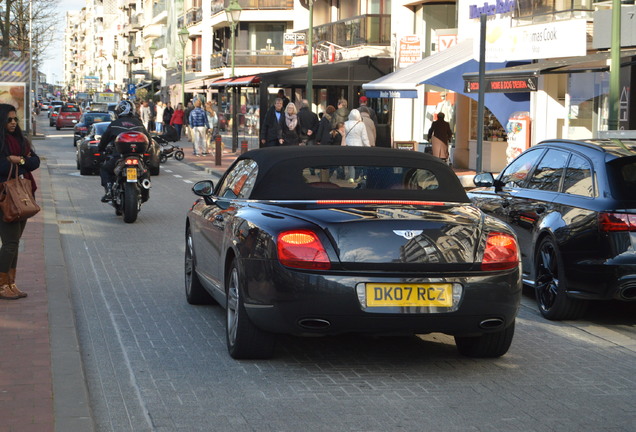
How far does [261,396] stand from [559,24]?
775 inches

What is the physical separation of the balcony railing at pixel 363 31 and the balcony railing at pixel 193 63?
34.8m

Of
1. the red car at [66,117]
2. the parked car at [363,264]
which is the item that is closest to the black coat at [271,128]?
the parked car at [363,264]

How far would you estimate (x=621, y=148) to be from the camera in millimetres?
9211

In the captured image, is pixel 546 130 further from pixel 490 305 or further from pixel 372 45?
pixel 490 305

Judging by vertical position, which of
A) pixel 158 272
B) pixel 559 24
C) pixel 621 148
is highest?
pixel 559 24

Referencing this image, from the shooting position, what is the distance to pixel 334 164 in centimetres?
768

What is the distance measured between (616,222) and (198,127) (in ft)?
104

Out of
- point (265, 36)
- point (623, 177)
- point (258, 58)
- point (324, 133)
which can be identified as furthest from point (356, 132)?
point (265, 36)

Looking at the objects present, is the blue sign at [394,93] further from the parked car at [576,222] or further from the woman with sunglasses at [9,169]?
the woman with sunglasses at [9,169]

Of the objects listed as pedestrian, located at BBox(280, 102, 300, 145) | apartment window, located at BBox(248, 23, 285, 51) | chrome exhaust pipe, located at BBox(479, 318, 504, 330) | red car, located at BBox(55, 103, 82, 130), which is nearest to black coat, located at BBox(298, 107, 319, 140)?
pedestrian, located at BBox(280, 102, 300, 145)

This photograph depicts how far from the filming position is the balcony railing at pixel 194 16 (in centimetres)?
7681

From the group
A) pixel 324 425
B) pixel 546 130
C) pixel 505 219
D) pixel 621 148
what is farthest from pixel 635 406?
pixel 546 130

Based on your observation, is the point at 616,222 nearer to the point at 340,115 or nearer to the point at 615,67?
the point at 615,67

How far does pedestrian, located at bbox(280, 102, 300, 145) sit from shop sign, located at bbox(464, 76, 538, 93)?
3.95 m
